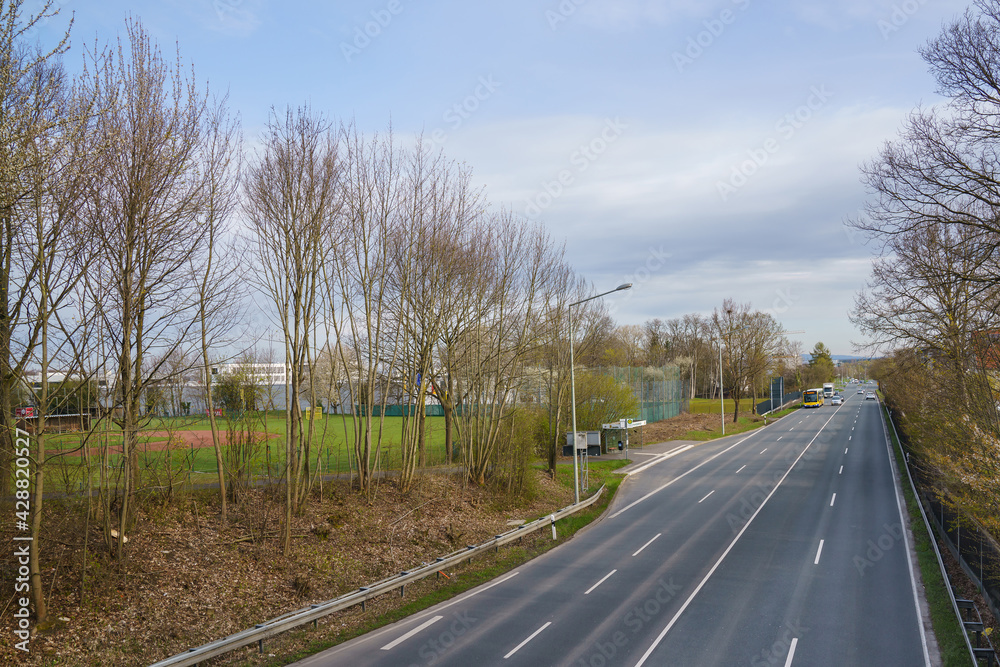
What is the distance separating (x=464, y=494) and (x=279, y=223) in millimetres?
13235

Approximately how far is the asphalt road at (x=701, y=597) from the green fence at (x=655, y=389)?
995 inches

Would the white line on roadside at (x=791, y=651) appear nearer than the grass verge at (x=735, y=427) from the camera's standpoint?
Yes

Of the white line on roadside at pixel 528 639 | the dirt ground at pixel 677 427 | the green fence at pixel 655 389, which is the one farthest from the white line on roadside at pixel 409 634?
the dirt ground at pixel 677 427

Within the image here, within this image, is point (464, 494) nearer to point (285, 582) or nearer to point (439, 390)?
point (439, 390)

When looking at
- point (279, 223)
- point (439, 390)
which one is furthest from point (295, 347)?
point (439, 390)

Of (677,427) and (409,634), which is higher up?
(409,634)

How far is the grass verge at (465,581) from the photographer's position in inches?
465

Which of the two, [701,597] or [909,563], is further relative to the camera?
[909,563]

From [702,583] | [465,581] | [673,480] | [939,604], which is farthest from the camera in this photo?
[673,480]

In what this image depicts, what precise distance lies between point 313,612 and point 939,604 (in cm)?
1395

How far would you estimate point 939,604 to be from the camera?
45.4ft

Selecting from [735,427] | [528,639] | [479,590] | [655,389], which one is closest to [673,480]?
[479,590]

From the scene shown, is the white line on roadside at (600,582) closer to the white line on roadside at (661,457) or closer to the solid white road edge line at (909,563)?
the solid white road edge line at (909,563)

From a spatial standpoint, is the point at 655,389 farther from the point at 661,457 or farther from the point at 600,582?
the point at 600,582
